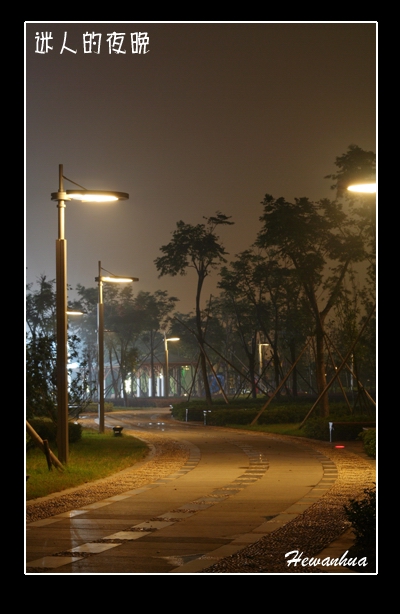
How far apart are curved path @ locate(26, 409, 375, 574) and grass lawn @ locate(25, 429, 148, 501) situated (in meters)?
1.05

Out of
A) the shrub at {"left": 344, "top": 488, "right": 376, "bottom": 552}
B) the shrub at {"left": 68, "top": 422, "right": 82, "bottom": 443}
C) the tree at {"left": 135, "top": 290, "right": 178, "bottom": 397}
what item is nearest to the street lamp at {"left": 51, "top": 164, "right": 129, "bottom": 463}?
the shrub at {"left": 344, "top": 488, "right": 376, "bottom": 552}

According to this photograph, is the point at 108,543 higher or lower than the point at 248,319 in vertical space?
lower

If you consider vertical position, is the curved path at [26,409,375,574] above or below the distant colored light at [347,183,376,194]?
below

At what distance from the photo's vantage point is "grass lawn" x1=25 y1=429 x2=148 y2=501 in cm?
1216

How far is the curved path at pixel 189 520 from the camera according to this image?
6.68m

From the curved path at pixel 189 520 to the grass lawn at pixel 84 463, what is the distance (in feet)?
3.44

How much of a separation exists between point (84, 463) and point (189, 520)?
265 inches

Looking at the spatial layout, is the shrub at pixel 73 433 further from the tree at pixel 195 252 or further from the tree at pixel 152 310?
the tree at pixel 152 310

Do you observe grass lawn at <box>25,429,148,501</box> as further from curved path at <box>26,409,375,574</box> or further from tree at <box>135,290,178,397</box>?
tree at <box>135,290,178,397</box>
